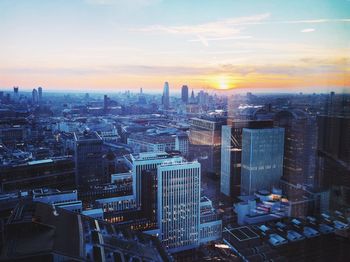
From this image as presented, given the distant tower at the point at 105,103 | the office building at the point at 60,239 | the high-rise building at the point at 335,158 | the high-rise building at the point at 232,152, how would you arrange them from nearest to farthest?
the office building at the point at 60,239 < the high-rise building at the point at 335,158 < the distant tower at the point at 105,103 < the high-rise building at the point at 232,152

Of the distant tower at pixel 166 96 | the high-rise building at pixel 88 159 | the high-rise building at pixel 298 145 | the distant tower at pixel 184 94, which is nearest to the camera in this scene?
the high-rise building at pixel 298 145

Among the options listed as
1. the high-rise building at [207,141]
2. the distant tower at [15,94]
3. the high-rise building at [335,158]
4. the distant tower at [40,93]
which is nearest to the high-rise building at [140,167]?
the high-rise building at [207,141]

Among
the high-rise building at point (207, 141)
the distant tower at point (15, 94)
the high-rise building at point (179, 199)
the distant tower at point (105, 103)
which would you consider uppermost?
the distant tower at point (15, 94)

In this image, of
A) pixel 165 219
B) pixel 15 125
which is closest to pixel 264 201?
pixel 165 219

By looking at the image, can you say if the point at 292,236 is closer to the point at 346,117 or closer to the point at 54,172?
the point at 346,117

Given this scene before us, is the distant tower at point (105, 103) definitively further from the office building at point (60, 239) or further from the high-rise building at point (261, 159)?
the office building at point (60, 239)

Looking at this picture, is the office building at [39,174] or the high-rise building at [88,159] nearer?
the office building at [39,174]

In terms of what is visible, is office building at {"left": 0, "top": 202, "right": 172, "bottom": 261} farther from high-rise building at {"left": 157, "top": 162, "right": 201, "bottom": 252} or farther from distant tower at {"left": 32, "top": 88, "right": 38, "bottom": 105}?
distant tower at {"left": 32, "top": 88, "right": 38, "bottom": 105}
